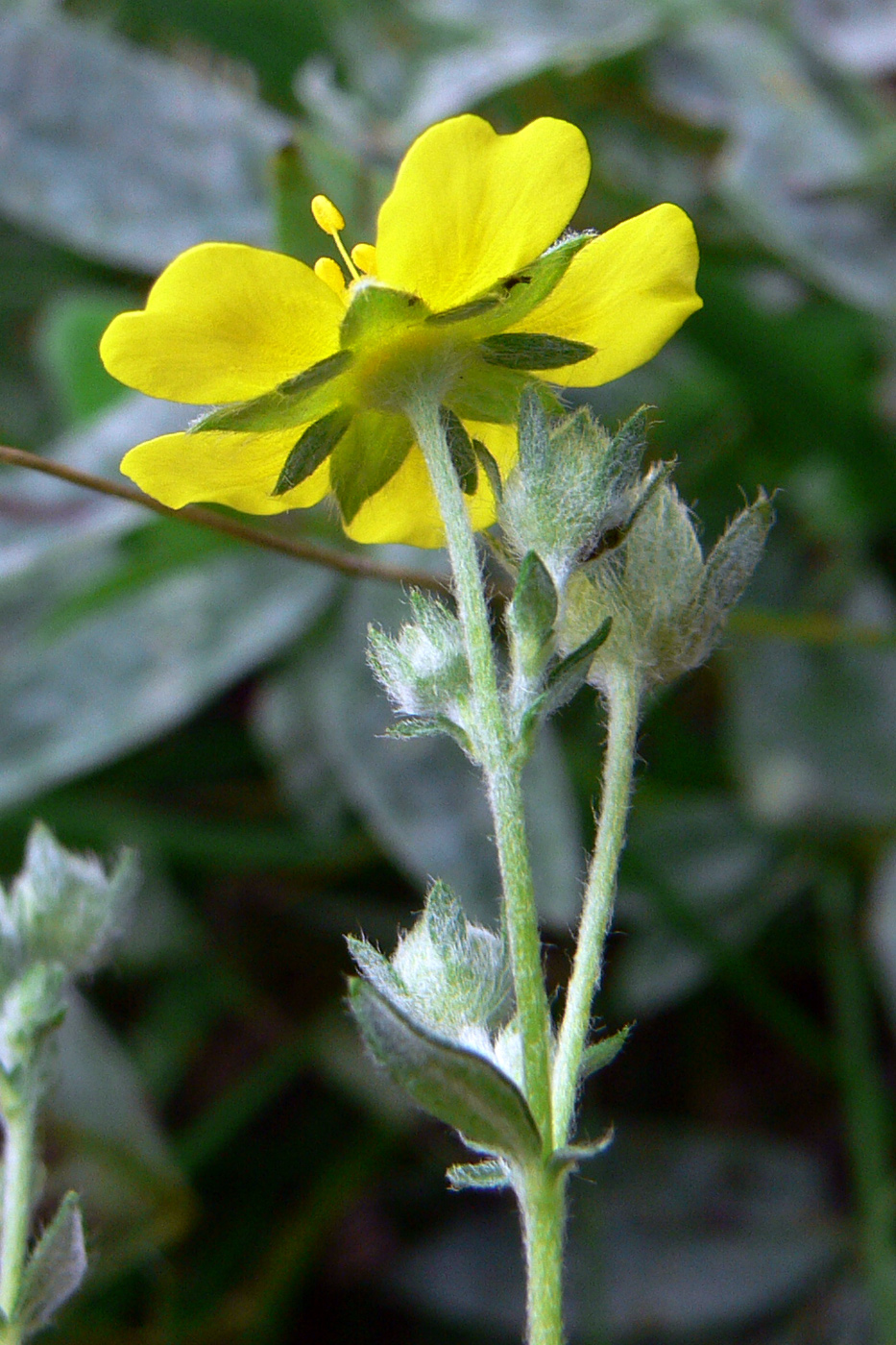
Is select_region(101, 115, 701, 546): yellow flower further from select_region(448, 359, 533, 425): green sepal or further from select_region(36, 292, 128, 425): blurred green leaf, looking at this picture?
select_region(36, 292, 128, 425): blurred green leaf

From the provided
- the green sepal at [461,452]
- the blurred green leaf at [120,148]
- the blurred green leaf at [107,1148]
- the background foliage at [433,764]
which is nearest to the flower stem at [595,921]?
the green sepal at [461,452]

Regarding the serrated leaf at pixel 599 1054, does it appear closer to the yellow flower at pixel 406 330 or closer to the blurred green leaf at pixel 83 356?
the yellow flower at pixel 406 330

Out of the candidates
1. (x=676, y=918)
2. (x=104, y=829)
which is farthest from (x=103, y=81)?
(x=676, y=918)

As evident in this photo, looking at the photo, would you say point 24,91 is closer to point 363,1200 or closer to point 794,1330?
point 363,1200

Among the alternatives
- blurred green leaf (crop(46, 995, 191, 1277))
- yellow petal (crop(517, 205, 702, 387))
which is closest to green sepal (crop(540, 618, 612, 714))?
yellow petal (crop(517, 205, 702, 387))

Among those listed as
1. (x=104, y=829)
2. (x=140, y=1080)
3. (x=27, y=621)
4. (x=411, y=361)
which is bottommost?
(x=411, y=361)

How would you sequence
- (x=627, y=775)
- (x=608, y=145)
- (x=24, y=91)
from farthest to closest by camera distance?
1. (x=608, y=145)
2. (x=24, y=91)
3. (x=627, y=775)

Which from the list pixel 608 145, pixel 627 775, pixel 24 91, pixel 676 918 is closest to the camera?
pixel 627 775
